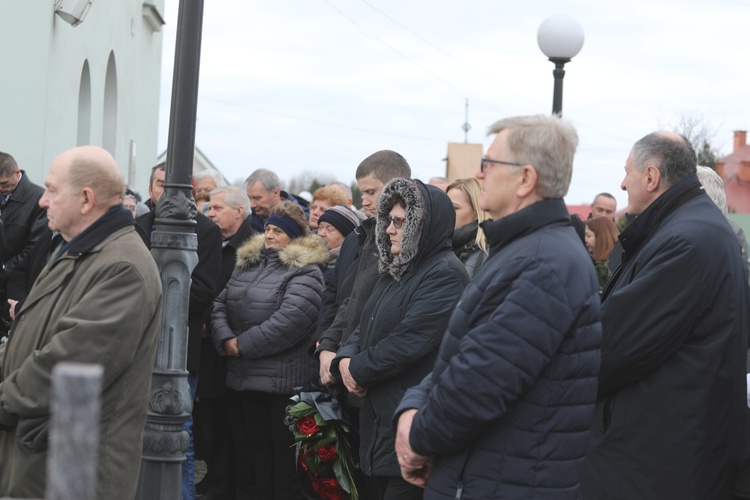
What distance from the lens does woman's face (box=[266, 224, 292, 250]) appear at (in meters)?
7.79

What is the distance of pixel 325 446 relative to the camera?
20.2 feet

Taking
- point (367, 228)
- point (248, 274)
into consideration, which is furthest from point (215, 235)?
point (367, 228)

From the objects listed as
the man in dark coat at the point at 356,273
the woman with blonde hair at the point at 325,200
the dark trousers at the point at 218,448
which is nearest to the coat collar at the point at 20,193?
the dark trousers at the point at 218,448

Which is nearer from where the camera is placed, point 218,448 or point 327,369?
point 327,369

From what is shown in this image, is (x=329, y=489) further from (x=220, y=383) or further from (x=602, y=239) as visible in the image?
(x=602, y=239)

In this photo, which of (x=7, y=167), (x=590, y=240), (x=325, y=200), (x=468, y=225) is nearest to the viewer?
(x=468, y=225)

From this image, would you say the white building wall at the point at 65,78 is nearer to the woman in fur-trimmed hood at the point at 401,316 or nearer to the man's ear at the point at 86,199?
the woman in fur-trimmed hood at the point at 401,316

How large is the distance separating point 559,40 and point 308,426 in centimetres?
695

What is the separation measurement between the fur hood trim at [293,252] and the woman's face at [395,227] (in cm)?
215

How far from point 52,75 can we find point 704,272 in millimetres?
10713

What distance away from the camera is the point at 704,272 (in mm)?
4469

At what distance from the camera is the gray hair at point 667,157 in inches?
188

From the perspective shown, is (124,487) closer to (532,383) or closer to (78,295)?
(78,295)

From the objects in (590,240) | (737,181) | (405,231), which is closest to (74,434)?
(405,231)
